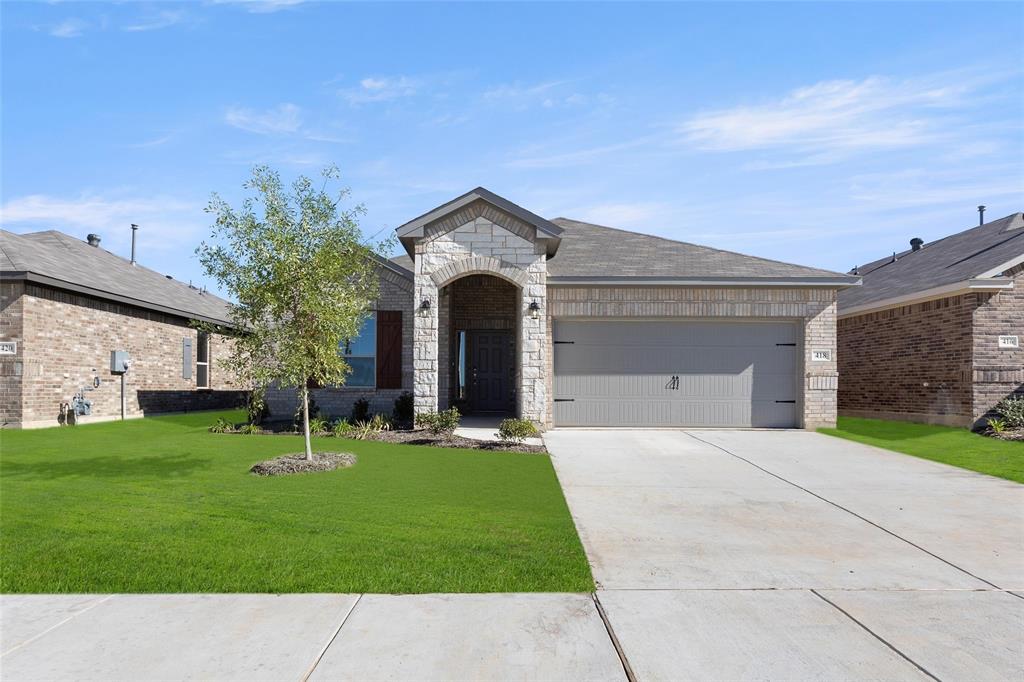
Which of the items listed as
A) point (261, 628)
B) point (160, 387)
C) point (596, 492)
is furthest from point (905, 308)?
point (160, 387)

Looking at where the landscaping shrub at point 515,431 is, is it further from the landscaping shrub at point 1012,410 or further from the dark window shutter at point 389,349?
the landscaping shrub at point 1012,410

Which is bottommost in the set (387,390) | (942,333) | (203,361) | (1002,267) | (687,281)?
(387,390)

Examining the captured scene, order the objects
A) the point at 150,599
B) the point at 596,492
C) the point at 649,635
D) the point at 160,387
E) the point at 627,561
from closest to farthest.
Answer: the point at 649,635 → the point at 150,599 → the point at 627,561 → the point at 596,492 → the point at 160,387

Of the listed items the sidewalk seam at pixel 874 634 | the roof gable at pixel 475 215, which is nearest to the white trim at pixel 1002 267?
the roof gable at pixel 475 215

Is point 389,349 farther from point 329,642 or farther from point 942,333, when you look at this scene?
point 942,333

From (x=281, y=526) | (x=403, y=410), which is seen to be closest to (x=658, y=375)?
(x=403, y=410)

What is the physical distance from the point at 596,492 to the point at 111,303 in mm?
15475

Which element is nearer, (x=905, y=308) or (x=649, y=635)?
(x=649, y=635)

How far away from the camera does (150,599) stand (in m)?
4.69

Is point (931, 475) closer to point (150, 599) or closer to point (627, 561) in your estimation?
point (627, 561)

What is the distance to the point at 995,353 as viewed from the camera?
1504 cm

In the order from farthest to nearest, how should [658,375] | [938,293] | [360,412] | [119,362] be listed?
[119,362] → [360,412] → [938,293] → [658,375]

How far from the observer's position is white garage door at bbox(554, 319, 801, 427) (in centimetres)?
1566

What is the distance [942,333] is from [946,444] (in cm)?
397
